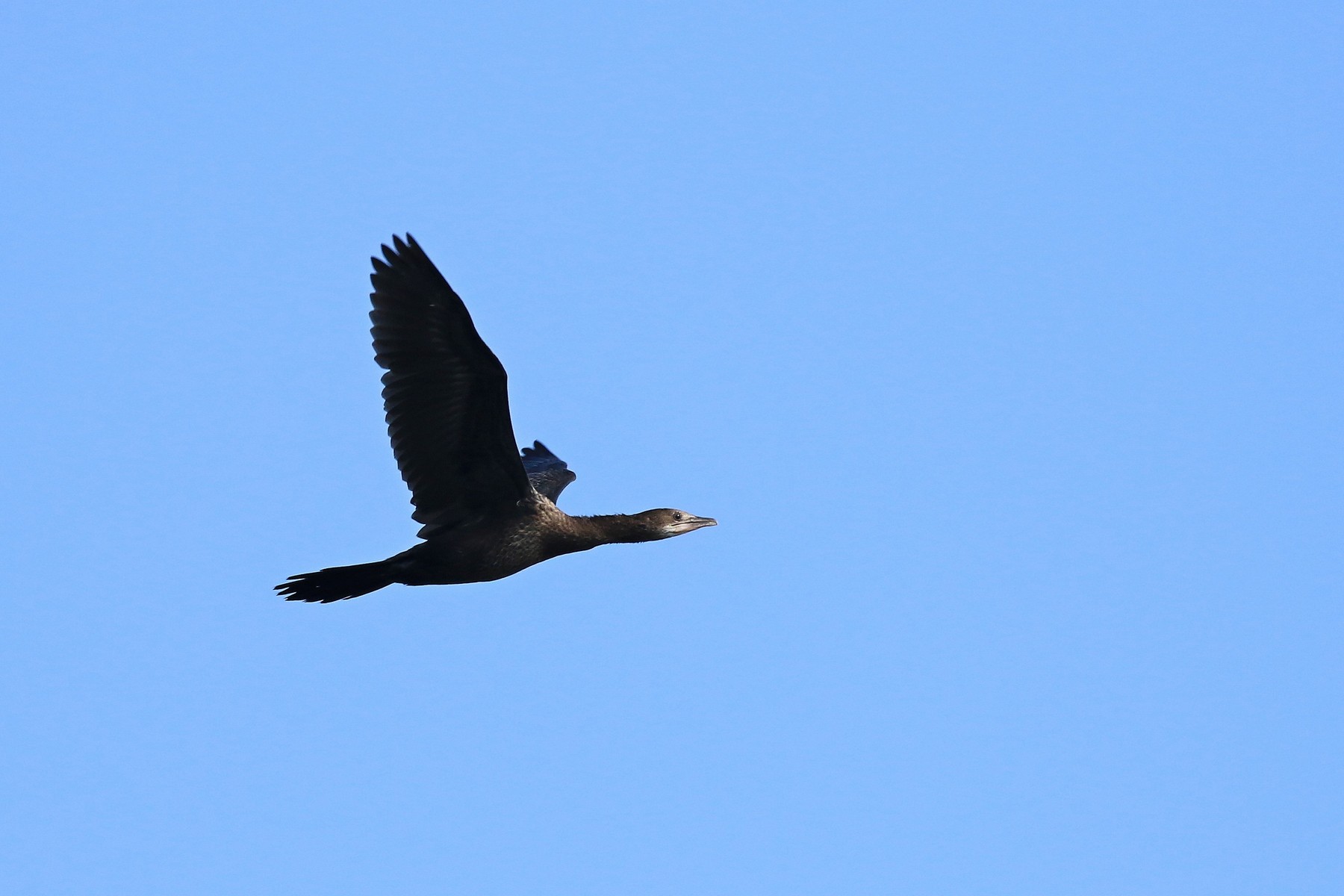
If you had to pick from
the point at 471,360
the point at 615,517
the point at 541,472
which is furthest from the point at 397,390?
the point at 541,472

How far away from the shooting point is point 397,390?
9.39 m

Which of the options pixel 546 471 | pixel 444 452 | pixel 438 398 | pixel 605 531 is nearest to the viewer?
pixel 438 398

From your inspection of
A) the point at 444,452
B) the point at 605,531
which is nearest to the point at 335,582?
the point at 444,452

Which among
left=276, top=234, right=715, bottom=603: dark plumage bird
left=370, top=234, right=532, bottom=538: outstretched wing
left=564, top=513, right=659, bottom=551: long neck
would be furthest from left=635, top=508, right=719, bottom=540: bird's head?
left=370, top=234, right=532, bottom=538: outstretched wing

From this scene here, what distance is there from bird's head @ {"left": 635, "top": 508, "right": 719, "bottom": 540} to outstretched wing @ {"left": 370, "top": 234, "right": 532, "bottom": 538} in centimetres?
115

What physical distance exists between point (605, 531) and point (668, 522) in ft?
1.71

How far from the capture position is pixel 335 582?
948cm

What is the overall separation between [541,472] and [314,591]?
328 cm

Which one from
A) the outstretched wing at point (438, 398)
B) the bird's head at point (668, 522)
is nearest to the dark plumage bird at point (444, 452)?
the outstretched wing at point (438, 398)

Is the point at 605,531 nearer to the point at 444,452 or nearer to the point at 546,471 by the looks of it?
the point at 444,452

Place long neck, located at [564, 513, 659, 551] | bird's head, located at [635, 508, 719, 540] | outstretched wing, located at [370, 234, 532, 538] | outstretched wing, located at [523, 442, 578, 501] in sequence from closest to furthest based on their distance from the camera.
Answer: outstretched wing, located at [370, 234, 532, 538] → long neck, located at [564, 513, 659, 551] → bird's head, located at [635, 508, 719, 540] → outstretched wing, located at [523, 442, 578, 501]

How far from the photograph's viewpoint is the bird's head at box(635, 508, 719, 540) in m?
10.7

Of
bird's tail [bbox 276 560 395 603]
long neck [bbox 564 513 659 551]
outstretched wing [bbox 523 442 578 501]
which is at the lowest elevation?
bird's tail [bbox 276 560 395 603]

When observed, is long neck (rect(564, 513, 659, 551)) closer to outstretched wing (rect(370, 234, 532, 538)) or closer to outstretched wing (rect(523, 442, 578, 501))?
outstretched wing (rect(370, 234, 532, 538))
